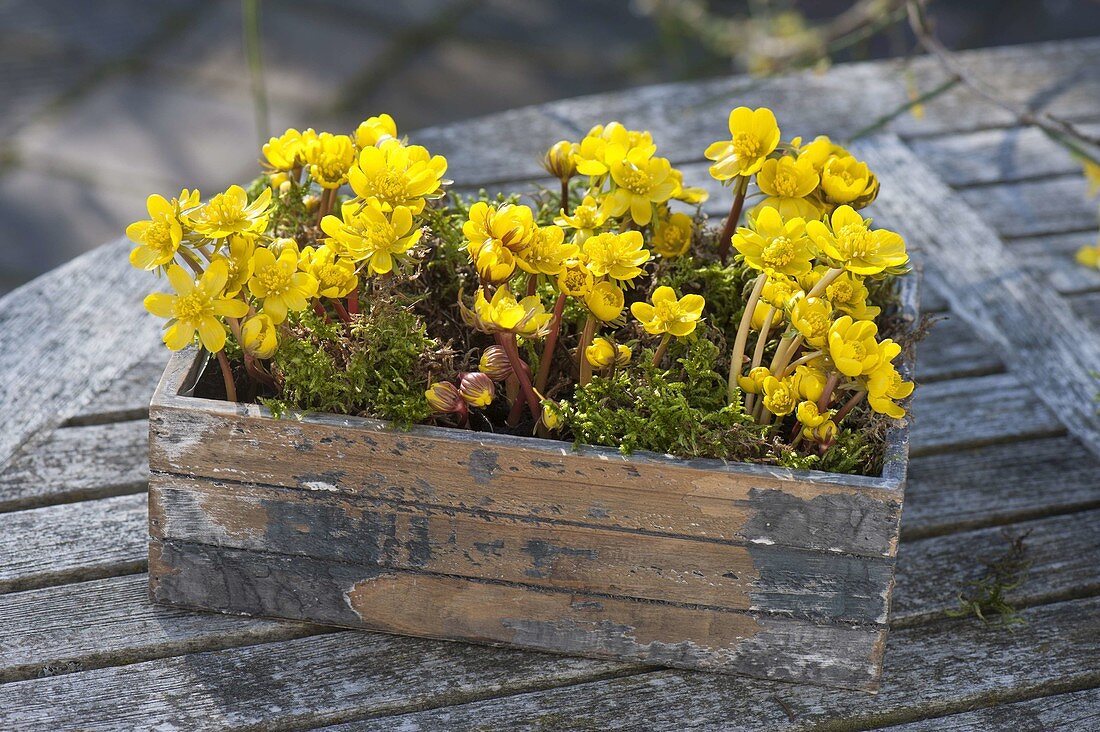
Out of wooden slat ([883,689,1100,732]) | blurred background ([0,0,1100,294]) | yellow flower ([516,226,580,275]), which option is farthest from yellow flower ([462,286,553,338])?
blurred background ([0,0,1100,294])

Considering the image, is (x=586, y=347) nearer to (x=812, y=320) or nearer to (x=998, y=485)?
(x=812, y=320)

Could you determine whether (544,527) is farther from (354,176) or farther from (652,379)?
(354,176)

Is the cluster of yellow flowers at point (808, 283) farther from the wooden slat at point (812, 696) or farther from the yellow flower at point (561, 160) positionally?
the wooden slat at point (812, 696)

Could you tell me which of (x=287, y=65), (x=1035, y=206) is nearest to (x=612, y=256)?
(x=1035, y=206)

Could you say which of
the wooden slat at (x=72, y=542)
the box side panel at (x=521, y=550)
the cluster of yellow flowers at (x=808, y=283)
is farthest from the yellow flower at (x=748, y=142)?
the wooden slat at (x=72, y=542)

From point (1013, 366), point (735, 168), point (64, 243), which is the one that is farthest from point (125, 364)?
point (64, 243)

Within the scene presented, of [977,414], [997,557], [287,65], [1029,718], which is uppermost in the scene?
[287,65]
